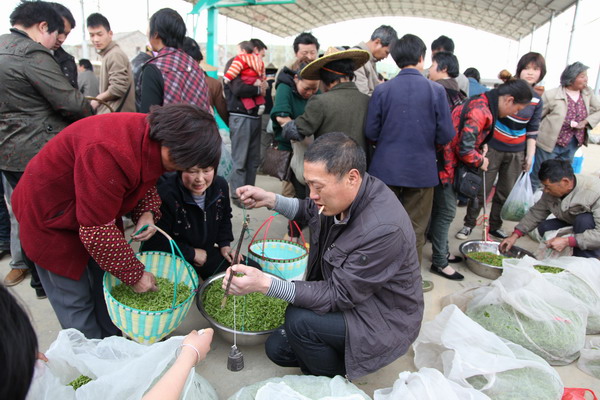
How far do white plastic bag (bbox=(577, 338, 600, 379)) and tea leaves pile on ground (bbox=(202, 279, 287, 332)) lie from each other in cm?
188

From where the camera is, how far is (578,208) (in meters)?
3.28

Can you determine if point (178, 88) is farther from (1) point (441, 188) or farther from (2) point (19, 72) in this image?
(1) point (441, 188)

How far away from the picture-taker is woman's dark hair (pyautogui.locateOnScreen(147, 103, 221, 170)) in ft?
5.23

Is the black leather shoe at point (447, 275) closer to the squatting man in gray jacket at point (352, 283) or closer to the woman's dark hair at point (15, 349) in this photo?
the squatting man in gray jacket at point (352, 283)

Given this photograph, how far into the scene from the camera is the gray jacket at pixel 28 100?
2270 millimetres

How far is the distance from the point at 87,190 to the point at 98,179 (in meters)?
0.07

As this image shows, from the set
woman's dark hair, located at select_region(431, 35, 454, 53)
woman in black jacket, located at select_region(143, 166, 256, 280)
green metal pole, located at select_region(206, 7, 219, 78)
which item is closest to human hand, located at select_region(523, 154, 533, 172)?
woman's dark hair, located at select_region(431, 35, 454, 53)

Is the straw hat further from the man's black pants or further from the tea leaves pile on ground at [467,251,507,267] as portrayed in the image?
the tea leaves pile on ground at [467,251,507,267]

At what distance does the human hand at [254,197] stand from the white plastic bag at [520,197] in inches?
122

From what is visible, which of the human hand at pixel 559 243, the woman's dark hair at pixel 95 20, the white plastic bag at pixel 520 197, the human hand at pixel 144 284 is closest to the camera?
the human hand at pixel 144 284

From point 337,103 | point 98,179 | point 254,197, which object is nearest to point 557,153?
point 337,103

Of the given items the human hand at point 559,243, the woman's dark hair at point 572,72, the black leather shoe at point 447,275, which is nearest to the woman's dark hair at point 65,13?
the black leather shoe at point 447,275

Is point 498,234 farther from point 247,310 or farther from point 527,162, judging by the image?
point 247,310

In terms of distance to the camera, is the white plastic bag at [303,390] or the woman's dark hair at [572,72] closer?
the white plastic bag at [303,390]
